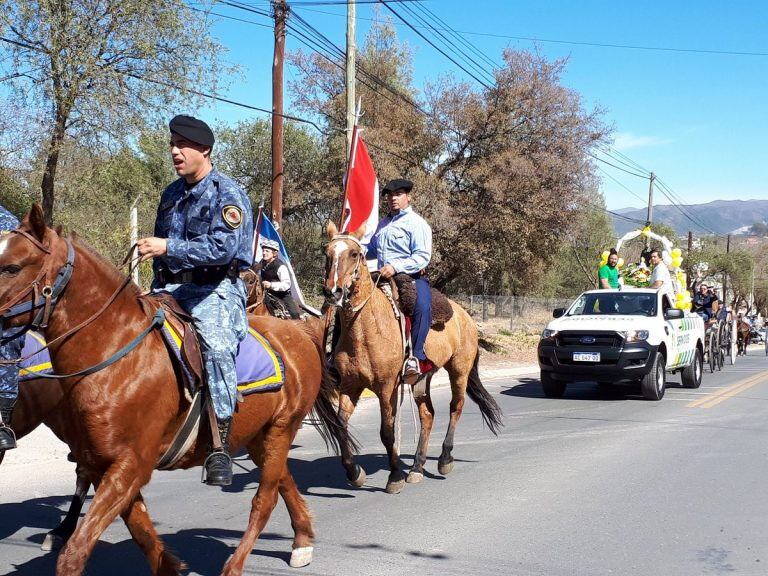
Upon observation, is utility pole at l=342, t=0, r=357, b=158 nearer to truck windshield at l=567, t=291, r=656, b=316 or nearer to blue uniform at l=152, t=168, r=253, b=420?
truck windshield at l=567, t=291, r=656, b=316

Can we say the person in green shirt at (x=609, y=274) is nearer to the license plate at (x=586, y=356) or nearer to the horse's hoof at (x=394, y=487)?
the license plate at (x=586, y=356)

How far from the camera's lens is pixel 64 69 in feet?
45.3

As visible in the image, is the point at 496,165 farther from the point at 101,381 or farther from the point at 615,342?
the point at 101,381

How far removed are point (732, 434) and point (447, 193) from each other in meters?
15.3

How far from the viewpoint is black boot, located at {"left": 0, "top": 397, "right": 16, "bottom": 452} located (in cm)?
495

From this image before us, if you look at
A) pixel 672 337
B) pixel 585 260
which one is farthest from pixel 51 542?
pixel 585 260

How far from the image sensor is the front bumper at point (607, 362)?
14125 mm

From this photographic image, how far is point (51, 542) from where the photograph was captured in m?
5.60

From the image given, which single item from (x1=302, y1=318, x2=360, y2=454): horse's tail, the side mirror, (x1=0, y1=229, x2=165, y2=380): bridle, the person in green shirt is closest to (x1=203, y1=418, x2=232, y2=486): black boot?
(x1=0, y1=229, x2=165, y2=380): bridle

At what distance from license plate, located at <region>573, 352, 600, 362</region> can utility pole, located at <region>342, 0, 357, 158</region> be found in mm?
5922

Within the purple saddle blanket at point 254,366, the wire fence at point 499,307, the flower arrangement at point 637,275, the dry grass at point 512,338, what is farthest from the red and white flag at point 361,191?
the wire fence at point 499,307

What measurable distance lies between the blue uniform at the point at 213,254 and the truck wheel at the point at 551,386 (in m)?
11.1

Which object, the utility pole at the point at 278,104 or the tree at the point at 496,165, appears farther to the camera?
the tree at the point at 496,165

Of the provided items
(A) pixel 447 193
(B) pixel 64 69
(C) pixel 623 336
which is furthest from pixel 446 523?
(A) pixel 447 193
